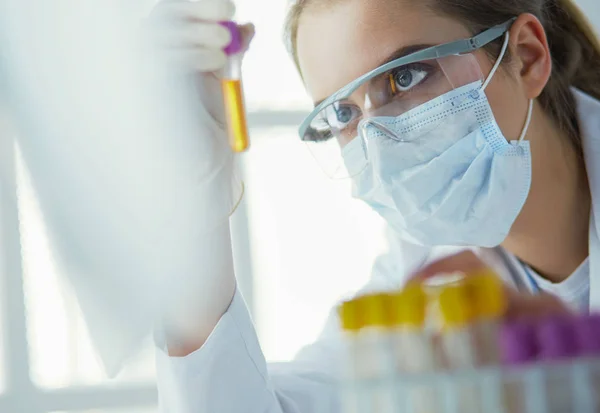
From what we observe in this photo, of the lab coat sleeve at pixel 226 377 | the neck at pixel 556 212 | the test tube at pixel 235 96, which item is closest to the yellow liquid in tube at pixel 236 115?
the test tube at pixel 235 96

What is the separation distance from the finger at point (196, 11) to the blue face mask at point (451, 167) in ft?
1.22

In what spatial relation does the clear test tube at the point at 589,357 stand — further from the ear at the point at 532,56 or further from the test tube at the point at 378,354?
the ear at the point at 532,56

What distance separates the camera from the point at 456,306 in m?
0.58

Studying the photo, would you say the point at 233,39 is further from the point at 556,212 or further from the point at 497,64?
the point at 556,212

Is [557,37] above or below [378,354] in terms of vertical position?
above

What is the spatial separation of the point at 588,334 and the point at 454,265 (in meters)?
0.24

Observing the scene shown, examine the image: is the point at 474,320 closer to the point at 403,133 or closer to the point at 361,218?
the point at 403,133

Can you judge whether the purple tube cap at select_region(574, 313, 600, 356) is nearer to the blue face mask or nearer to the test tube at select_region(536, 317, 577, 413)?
the test tube at select_region(536, 317, 577, 413)

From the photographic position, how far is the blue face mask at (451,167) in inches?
49.9

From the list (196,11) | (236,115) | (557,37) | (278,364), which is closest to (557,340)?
(236,115)

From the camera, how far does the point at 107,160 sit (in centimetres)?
103

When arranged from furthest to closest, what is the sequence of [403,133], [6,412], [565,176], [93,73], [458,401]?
[6,412] < [565,176] < [403,133] < [93,73] < [458,401]

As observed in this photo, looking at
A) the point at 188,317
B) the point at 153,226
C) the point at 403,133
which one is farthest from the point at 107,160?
the point at 403,133

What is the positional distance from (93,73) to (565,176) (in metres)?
0.90
